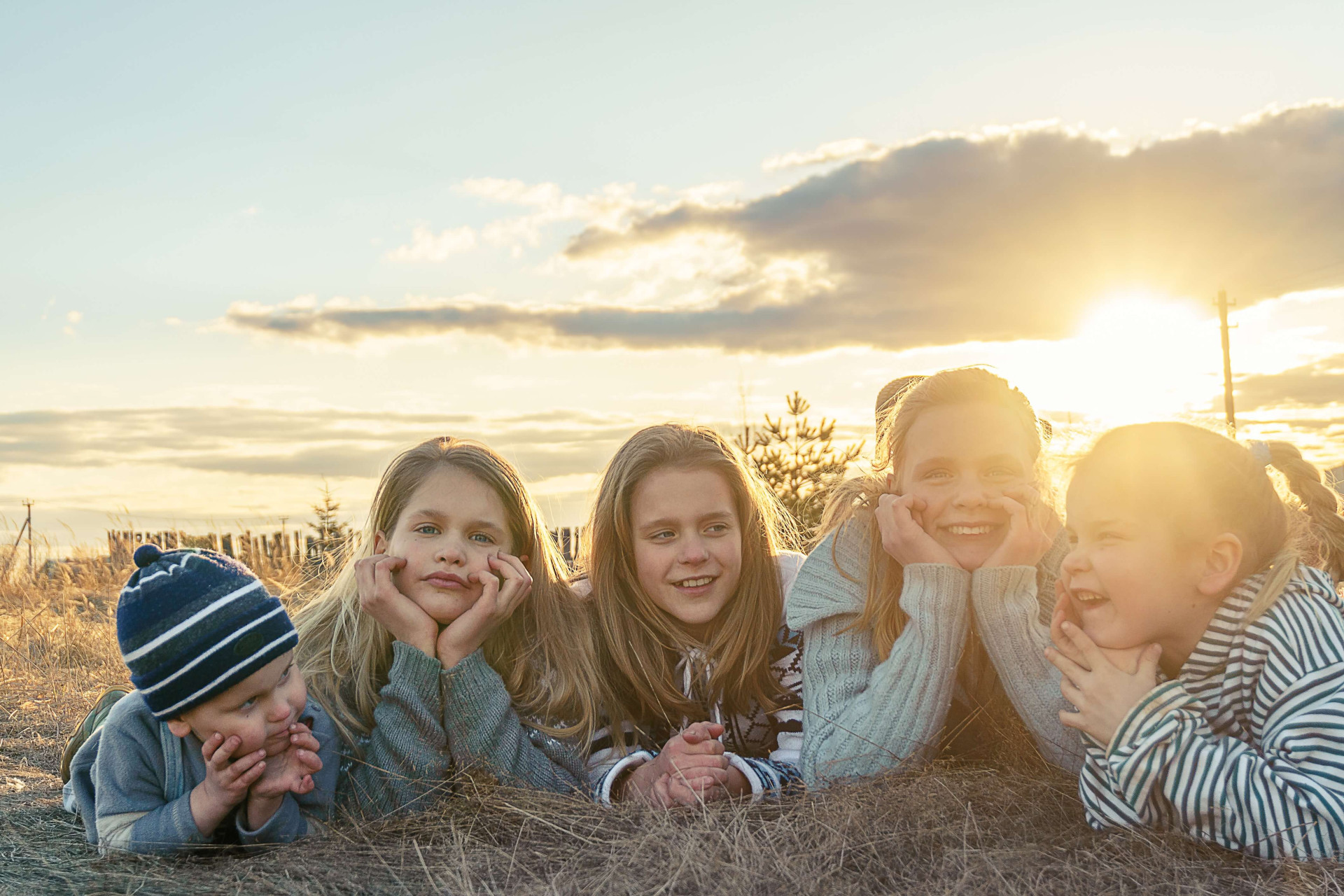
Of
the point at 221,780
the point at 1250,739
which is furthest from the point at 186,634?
the point at 1250,739

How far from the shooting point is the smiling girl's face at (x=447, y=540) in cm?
369

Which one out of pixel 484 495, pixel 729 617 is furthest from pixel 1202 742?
pixel 484 495

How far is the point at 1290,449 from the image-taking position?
361 cm

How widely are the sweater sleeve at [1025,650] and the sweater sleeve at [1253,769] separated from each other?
0.60 meters

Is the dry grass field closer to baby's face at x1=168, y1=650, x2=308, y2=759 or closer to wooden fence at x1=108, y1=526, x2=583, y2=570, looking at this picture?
baby's face at x1=168, y1=650, x2=308, y2=759

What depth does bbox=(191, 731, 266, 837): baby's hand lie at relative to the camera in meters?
2.99

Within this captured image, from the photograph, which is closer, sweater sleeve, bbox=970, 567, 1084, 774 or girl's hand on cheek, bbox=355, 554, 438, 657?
sweater sleeve, bbox=970, 567, 1084, 774

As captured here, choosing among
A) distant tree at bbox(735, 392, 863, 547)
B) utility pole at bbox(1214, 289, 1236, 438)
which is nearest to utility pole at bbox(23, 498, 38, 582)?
distant tree at bbox(735, 392, 863, 547)

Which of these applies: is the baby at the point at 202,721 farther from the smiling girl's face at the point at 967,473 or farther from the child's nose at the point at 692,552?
the smiling girl's face at the point at 967,473

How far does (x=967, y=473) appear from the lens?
137 inches

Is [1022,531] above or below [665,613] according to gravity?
above

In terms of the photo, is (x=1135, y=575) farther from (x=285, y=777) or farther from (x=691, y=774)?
(x=285, y=777)

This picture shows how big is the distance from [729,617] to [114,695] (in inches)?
99.9

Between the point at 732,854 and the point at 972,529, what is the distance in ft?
4.80
